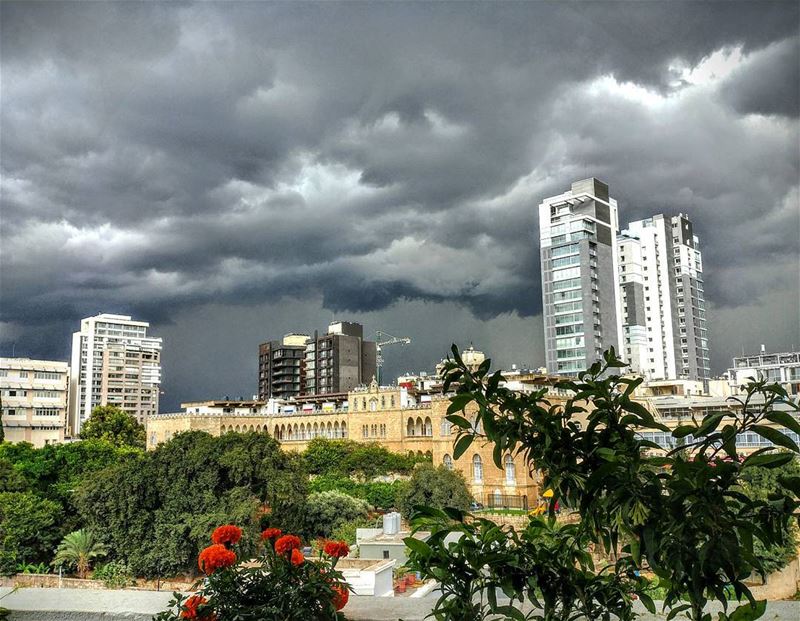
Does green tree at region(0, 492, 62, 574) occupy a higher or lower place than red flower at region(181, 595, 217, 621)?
lower

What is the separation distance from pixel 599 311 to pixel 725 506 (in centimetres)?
5792

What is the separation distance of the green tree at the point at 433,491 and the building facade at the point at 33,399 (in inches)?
1298

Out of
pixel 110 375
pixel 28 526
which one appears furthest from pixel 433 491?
pixel 110 375

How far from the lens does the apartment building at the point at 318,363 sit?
283 ft

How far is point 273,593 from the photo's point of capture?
346 cm

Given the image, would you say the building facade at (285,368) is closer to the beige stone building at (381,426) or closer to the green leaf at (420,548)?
the beige stone building at (381,426)

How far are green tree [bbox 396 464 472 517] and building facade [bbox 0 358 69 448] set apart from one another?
3297cm

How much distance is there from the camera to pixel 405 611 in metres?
3.73

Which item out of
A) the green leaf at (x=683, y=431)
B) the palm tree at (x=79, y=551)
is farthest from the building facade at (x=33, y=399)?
the green leaf at (x=683, y=431)

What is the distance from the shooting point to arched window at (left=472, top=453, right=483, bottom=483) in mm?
35344

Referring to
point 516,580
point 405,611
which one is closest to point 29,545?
point 405,611

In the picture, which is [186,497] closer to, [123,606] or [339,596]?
[123,606]

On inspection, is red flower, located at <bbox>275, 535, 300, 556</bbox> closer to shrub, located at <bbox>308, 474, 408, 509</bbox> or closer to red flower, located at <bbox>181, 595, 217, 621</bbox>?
red flower, located at <bbox>181, 595, 217, 621</bbox>

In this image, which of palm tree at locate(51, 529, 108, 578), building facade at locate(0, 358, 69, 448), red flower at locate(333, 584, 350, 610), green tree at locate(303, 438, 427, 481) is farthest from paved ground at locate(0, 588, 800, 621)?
building facade at locate(0, 358, 69, 448)
